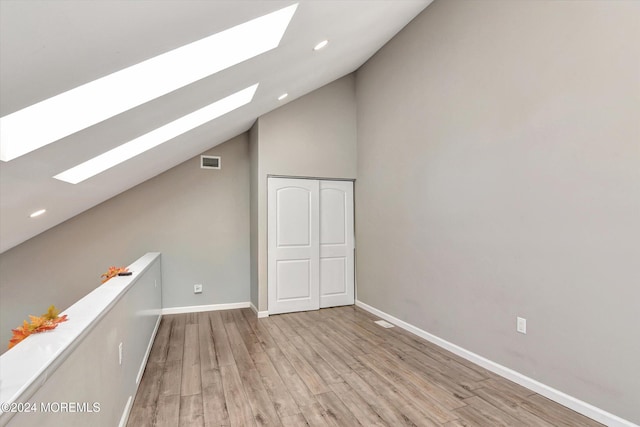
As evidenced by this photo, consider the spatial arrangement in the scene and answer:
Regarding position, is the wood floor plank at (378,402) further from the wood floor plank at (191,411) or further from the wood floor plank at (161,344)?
the wood floor plank at (161,344)

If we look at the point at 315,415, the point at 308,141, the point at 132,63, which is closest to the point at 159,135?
the point at 132,63

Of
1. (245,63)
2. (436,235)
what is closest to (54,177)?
(245,63)

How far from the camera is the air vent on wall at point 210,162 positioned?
4.80 metres

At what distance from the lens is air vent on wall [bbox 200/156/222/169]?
4.80 meters

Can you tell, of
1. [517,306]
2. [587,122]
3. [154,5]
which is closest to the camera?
[154,5]

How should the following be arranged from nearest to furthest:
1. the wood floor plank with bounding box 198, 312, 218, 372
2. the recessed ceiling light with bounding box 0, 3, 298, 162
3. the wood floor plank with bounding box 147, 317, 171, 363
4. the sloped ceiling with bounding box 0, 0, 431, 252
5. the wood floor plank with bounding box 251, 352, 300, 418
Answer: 1. the sloped ceiling with bounding box 0, 0, 431, 252
2. the recessed ceiling light with bounding box 0, 3, 298, 162
3. the wood floor plank with bounding box 251, 352, 300, 418
4. the wood floor plank with bounding box 198, 312, 218, 372
5. the wood floor plank with bounding box 147, 317, 171, 363

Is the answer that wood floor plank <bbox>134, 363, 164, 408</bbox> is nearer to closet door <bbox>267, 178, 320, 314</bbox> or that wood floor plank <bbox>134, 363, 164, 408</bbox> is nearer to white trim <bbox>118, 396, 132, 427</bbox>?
white trim <bbox>118, 396, 132, 427</bbox>

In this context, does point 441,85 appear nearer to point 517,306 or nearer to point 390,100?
point 390,100

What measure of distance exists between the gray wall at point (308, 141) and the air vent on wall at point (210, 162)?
0.84 m

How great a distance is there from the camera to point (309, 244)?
A: 15.6 ft

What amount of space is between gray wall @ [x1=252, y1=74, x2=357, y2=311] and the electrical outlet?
9.98ft

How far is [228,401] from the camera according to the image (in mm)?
2354

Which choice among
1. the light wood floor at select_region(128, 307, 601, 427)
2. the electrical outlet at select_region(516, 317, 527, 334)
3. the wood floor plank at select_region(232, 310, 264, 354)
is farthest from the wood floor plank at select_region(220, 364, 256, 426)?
the electrical outlet at select_region(516, 317, 527, 334)

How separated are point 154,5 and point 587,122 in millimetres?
2618
